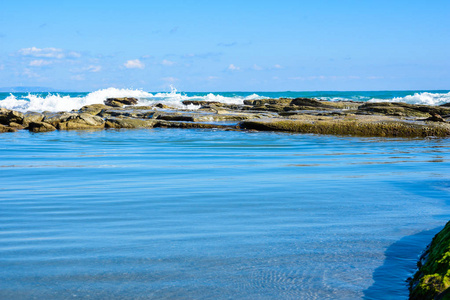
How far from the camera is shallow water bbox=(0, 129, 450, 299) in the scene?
9.38 feet

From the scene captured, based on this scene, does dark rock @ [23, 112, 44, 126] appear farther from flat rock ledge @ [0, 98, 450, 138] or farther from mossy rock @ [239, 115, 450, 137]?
mossy rock @ [239, 115, 450, 137]

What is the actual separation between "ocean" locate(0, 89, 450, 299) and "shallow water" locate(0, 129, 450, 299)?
0.5 inches

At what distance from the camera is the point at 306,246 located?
356cm

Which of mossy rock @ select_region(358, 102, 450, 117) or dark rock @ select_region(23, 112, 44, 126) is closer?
dark rock @ select_region(23, 112, 44, 126)

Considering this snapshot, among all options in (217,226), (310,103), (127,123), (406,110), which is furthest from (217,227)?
(310,103)

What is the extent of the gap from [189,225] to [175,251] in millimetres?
737

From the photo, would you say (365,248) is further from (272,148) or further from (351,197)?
(272,148)

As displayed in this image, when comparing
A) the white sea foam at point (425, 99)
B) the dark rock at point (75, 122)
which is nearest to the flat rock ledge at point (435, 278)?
the dark rock at point (75, 122)

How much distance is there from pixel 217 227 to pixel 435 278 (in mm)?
1997

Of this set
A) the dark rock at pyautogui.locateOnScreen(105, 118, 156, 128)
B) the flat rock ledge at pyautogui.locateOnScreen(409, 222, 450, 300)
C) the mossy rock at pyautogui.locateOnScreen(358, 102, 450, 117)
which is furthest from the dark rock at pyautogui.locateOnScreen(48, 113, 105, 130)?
the flat rock ledge at pyautogui.locateOnScreen(409, 222, 450, 300)

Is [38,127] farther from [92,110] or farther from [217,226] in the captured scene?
[217,226]

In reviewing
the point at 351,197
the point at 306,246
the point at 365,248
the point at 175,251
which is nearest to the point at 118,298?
the point at 175,251

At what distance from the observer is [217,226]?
412cm

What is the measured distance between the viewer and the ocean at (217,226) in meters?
2.86
